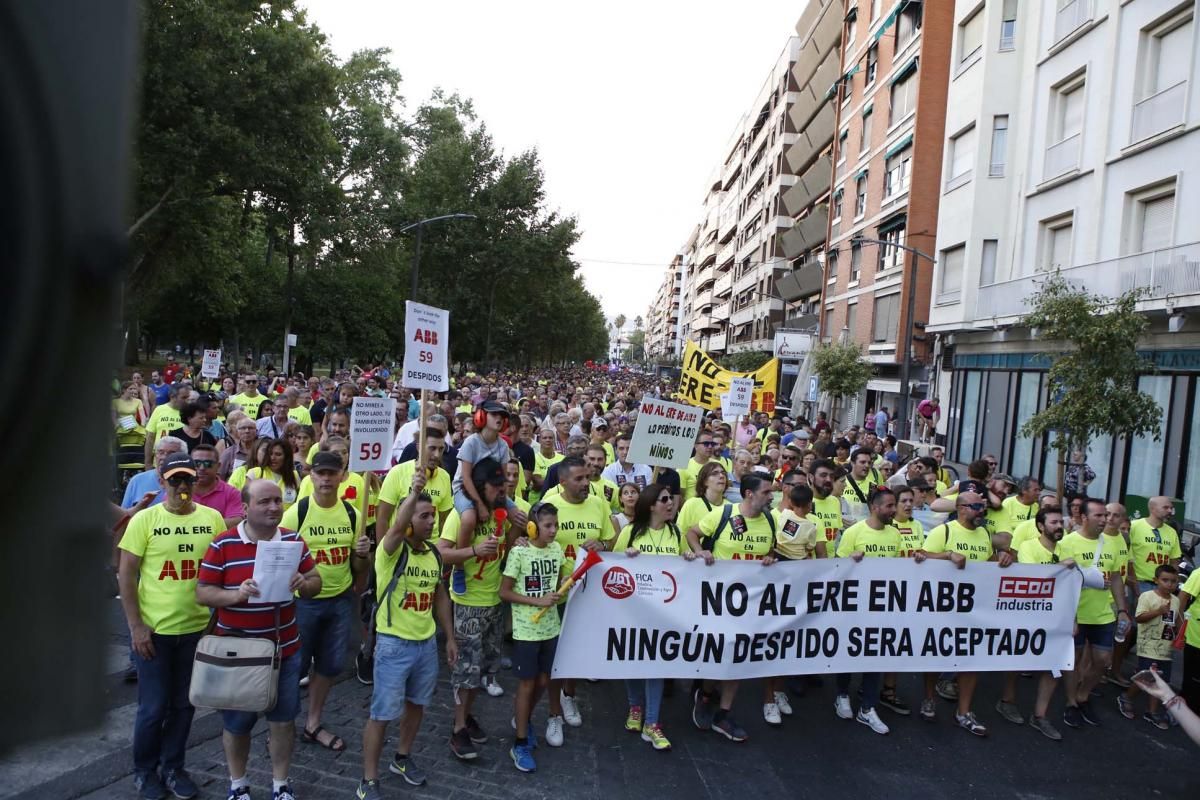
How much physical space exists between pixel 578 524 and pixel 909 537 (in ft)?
9.11

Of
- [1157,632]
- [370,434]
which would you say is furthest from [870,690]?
[370,434]

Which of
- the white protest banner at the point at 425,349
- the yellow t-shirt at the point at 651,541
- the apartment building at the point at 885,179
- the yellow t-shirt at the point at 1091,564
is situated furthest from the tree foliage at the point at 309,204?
the yellow t-shirt at the point at 1091,564

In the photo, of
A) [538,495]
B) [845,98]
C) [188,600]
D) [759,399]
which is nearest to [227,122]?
[759,399]

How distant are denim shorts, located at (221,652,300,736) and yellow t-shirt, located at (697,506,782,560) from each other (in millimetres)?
3100

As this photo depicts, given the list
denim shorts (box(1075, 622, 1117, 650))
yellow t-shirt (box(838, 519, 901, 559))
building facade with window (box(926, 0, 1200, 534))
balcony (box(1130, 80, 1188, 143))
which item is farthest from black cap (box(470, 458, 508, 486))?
balcony (box(1130, 80, 1188, 143))

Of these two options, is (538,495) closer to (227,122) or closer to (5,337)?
(5,337)

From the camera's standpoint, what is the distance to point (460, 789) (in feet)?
16.8

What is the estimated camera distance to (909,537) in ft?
23.7

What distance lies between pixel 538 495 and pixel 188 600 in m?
4.53

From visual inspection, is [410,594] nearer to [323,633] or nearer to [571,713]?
[323,633]

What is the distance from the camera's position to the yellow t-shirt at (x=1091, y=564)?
709 centimetres

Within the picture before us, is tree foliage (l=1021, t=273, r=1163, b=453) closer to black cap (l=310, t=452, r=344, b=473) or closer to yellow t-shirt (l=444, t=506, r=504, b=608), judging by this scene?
yellow t-shirt (l=444, t=506, r=504, b=608)

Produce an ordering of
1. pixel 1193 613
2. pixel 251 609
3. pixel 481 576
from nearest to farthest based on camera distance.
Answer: pixel 251 609, pixel 481 576, pixel 1193 613

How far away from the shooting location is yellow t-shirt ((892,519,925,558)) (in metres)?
7.09
